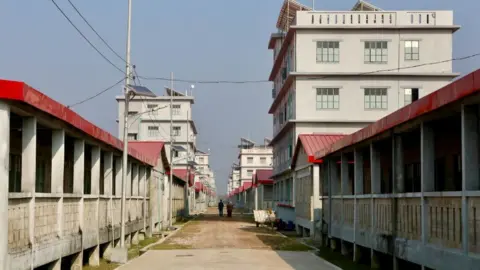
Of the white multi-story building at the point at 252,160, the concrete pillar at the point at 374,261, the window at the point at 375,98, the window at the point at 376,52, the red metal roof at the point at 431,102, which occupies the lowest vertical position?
the concrete pillar at the point at 374,261

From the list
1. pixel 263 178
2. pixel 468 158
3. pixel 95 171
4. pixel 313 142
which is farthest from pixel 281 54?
pixel 468 158

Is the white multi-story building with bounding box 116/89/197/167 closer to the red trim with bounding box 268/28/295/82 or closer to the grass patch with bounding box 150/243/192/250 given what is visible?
the red trim with bounding box 268/28/295/82

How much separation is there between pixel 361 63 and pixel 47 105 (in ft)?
123

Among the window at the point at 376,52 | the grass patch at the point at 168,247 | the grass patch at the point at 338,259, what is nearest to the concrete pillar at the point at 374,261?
the grass patch at the point at 338,259

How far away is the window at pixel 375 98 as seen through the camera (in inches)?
1887

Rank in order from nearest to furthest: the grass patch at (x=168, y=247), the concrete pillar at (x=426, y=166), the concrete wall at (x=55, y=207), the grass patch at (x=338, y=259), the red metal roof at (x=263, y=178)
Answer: the concrete wall at (x=55, y=207)
the concrete pillar at (x=426, y=166)
the grass patch at (x=338, y=259)
the grass patch at (x=168, y=247)
the red metal roof at (x=263, y=178)

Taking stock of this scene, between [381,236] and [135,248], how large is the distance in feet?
38.2

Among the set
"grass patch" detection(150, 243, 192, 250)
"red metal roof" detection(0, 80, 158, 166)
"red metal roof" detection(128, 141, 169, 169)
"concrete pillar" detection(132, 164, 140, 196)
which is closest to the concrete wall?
"red metal roof" detection(0, 80, 158, 166)

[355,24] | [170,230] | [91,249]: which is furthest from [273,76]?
[91,249]

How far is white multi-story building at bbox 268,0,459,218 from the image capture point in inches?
1869

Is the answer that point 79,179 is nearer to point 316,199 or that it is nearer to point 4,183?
point 4,183

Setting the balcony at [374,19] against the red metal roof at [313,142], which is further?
the balcony at [374,19]

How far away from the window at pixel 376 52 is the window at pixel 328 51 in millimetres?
2120

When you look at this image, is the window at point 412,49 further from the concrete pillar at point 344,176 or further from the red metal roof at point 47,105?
the red metal roof at point 47,105
